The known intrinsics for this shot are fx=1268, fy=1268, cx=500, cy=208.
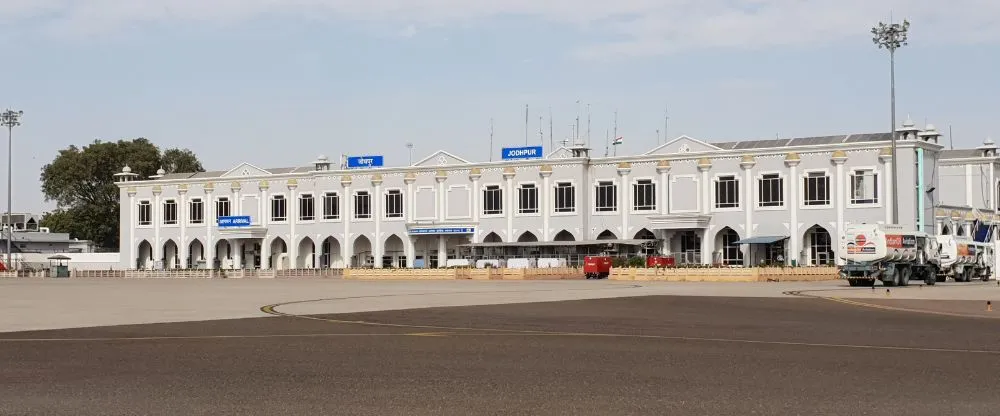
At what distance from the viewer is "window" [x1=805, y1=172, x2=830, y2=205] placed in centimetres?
10081

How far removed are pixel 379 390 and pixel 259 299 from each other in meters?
32.9

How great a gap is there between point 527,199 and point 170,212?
4330 cm

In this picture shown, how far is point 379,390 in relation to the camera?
16.3m

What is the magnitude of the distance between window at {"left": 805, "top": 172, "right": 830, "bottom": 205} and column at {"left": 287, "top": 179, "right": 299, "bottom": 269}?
51858 millimetres

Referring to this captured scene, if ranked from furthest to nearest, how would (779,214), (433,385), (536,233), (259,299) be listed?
1. (536,233)
2. (779,214)
3. (259,299)
4. (433,385)

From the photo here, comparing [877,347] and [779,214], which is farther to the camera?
[779,214]

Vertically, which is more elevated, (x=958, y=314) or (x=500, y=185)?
(x=500, y=185)

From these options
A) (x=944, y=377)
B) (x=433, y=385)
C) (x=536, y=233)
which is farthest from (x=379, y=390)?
(x=536, y=233)

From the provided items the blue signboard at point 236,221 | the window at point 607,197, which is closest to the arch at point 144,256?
the blue signboard at point 236,221

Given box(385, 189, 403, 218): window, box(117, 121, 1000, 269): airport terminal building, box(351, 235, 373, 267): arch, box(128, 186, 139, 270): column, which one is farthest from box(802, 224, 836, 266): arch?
box(128, 186, 139, 270): column

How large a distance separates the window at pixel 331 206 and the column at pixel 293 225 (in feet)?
11.6

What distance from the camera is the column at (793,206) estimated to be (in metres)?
102

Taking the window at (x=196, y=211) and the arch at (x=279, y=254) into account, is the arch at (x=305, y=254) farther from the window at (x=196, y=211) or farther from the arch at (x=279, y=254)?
the window at (x=196, y=211)

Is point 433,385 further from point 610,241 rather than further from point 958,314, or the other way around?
point 610,241
